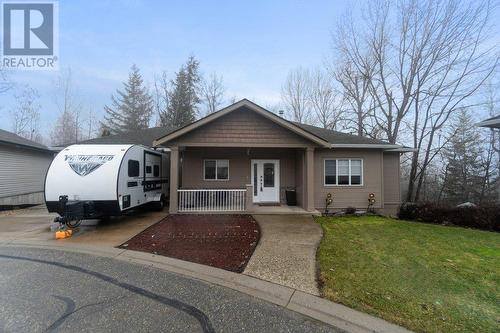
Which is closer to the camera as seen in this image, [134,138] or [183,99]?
[134,138]

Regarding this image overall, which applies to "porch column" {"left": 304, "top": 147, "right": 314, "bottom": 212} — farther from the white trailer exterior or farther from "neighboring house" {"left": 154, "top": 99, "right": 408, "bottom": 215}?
the white trailer exterior

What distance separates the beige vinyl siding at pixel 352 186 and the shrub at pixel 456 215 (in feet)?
4.74

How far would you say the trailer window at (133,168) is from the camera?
373 inches

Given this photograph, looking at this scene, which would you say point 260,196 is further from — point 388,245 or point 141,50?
point 141,50

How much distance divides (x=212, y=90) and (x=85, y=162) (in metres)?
26.8

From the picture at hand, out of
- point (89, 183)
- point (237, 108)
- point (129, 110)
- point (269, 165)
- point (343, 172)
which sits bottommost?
point (89, 183)

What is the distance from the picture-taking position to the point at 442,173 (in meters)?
27.3

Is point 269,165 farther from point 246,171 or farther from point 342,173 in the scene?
point 342,173

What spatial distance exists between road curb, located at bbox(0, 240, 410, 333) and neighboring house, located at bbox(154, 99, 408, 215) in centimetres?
521

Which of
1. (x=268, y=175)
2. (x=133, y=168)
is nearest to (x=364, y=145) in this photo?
(x=268, y=175)

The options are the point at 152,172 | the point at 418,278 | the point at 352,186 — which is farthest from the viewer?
the point at 352,186

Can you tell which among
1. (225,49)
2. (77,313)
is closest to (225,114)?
(77,313)

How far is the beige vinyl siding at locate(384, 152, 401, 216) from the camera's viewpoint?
1386cm

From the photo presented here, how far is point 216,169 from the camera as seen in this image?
13742 millimetres
